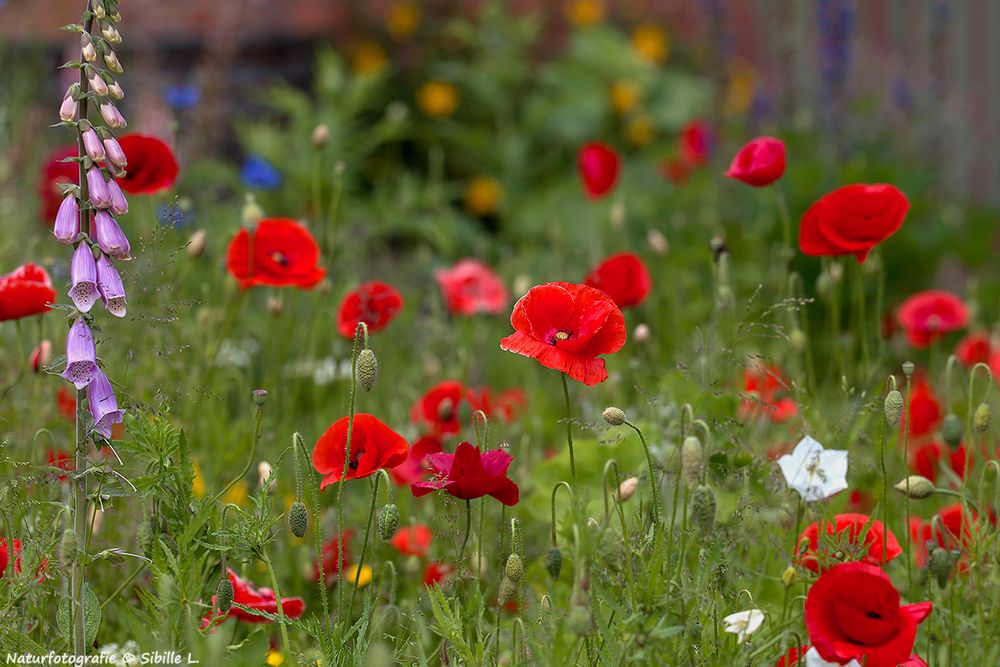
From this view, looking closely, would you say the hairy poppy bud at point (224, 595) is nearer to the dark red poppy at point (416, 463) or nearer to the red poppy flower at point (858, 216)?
the dark red poppy at point (416, 463)

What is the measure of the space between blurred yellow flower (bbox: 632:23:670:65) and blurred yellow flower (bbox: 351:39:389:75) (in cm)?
111

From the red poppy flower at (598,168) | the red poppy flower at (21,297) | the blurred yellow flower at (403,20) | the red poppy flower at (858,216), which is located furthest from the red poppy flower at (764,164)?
the blurred yellow flower at (403,20)

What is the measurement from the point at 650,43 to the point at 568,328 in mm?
4214

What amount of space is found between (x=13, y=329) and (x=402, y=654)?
4.62 feet

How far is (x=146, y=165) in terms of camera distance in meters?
1.83

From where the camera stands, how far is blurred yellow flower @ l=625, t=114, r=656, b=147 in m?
5.09

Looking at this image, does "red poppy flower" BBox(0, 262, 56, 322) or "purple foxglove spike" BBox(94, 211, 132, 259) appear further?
"red poppy flower" BBox(0, 262, 56, 322)

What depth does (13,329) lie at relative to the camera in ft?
8.15

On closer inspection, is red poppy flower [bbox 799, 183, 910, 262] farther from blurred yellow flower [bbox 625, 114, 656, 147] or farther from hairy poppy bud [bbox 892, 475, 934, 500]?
blurred yellow flower [bbox 625, 114, 656, 147]

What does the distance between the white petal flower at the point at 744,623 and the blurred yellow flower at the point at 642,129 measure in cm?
388

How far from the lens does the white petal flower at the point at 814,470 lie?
1.52m

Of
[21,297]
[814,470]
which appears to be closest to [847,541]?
[814,470]

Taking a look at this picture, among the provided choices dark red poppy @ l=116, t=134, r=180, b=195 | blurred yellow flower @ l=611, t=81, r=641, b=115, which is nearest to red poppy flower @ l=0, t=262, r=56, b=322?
dark red poppy @ l=116, t=134, r=180, b=195

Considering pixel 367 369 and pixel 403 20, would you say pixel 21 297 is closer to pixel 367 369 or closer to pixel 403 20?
pixel 367 369
